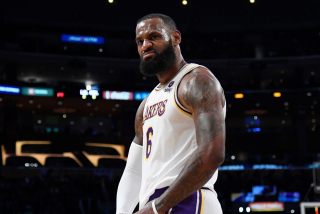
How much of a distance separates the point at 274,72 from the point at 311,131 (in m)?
5.14

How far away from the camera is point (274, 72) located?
81.6 ft

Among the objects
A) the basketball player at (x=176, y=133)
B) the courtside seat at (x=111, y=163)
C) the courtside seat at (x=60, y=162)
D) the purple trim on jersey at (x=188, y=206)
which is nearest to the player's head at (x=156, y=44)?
the basketball player at (x=176, y=133)

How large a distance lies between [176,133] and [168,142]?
0.06 meters

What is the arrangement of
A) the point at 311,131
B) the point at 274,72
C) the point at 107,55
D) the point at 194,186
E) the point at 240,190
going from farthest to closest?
the point at 311,131 → the point at 274,72 → the point at 107,55 → the point at 240,190 → the point at 194,186

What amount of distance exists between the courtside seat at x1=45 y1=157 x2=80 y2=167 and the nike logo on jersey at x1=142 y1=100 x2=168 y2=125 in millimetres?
18952

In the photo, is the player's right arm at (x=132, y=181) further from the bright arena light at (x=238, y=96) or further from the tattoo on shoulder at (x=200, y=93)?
the bright arena light at (x=238, y=96)

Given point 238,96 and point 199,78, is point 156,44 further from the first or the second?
point 238,96

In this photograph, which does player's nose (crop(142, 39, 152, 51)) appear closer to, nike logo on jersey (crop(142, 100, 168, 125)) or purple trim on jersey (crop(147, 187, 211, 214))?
nike logo on jersey (crop(142, 100, 168, 125))

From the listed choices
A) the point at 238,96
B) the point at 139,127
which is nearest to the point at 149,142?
the point at 139,127

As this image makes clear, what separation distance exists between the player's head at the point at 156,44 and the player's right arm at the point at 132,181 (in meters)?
0.42

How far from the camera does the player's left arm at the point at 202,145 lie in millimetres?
1784

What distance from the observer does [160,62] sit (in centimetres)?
218

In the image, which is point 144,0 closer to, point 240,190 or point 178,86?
point 240,190

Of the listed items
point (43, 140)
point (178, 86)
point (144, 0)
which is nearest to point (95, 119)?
point (43, 140)
